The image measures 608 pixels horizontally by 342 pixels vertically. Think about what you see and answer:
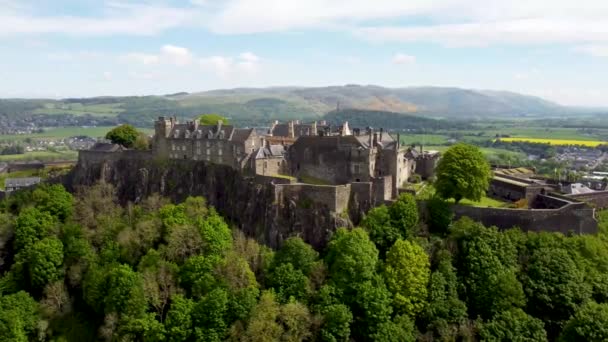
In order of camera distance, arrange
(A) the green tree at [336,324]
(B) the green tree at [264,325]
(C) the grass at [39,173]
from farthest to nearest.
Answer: (C) the grass at [39,173], (A) the green tree at [336,324], (B) the green tree at [264,325]

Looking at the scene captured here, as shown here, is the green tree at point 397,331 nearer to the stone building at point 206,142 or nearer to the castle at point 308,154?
the castle at point 308,154

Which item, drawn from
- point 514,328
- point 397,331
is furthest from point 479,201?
point 397,331

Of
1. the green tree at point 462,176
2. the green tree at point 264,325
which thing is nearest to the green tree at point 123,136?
the green tree at point 264,325

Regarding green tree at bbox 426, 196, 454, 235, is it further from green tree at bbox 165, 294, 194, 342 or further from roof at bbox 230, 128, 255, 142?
green tree at bbox 165, 294, 194, 342

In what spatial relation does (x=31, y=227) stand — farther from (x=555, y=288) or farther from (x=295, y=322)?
(x=555, y=288)

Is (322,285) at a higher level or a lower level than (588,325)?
higher

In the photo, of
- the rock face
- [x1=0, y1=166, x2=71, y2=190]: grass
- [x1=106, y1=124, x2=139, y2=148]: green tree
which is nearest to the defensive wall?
the rock face

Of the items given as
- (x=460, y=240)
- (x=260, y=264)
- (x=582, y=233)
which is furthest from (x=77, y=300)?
(x=582, y=233)
